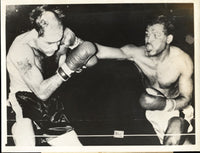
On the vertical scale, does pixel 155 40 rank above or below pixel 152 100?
above

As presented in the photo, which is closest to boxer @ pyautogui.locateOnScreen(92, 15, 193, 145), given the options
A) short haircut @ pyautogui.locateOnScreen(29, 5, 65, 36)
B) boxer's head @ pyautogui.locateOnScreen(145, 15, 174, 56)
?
boxer's head @ pyautogui.locateOnScreen(145, 15, 174, 56)

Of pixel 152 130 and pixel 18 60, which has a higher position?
pixel 18 60

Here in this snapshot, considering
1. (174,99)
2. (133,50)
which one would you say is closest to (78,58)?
(133,50)

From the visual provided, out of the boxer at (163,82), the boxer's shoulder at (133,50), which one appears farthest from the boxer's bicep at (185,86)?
the boxer's shoulder at (133,50)

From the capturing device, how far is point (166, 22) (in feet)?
1.98

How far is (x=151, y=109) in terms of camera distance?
60 centimetres

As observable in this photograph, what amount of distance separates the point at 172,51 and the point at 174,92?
0.09 m

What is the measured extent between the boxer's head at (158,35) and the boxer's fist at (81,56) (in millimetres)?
119

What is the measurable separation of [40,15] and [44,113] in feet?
0.70

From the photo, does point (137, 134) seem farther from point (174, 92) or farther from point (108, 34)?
point (108, 34)

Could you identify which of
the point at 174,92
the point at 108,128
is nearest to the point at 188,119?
the point at 174,92

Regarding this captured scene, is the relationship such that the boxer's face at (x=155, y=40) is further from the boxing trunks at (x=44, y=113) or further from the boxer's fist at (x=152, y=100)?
the boxing trunks at (x=44, y=113)

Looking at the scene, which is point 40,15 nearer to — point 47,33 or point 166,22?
point 47,33

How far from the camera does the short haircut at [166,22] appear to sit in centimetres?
60
